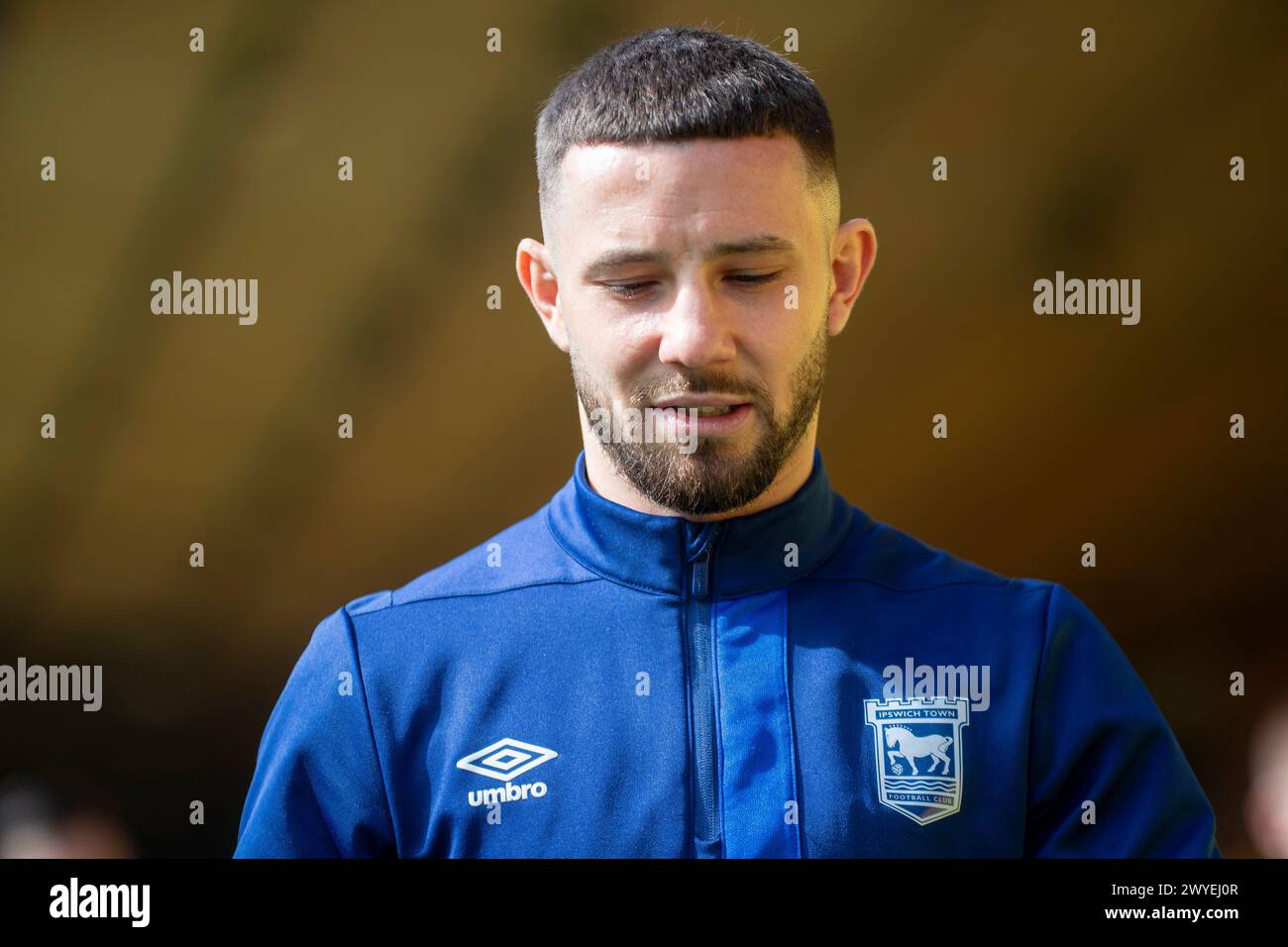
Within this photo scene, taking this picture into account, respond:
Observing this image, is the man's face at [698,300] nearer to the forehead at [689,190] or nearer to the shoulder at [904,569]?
the forehead at [689,190]

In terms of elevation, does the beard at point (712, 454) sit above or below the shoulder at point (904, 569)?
above

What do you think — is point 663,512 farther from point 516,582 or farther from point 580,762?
point 580,762

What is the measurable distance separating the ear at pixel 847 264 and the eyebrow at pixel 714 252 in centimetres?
18

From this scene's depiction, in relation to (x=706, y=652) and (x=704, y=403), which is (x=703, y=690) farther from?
(x=704, y=403)

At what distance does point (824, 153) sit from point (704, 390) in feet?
1.37

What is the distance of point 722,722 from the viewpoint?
6.04 ft

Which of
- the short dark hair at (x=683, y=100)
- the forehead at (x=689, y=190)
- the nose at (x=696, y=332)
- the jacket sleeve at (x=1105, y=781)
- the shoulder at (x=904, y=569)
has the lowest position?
the jacket sleeve at (x=1105, y=781)

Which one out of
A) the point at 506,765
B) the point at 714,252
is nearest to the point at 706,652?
the point at 506,765

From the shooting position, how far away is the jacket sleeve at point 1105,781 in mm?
1847

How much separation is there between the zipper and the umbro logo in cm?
20

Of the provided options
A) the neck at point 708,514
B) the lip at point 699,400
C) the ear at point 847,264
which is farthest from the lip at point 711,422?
the ear at point 847,264

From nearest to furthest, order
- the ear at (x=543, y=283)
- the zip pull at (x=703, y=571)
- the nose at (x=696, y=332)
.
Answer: the nose at (x=696, y=332)
the zip pull at (x=703, y=571)
the ear at (x=543, y=283)

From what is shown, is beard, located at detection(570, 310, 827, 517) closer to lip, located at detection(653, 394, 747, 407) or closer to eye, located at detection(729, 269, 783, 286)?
lip, located at detection(653, 394, 747, 407)

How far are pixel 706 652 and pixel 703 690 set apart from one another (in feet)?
0.18
